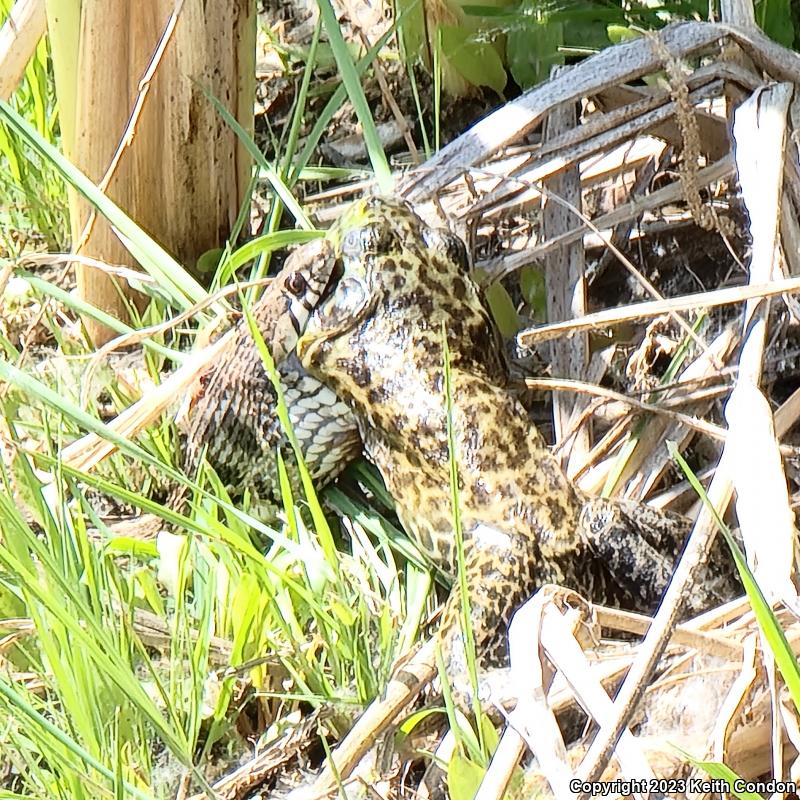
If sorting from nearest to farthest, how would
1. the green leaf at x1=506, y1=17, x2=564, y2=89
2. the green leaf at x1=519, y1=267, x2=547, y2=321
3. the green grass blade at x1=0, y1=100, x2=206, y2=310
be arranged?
the green grass blade at x1=0, y1=100, x2=206, y2=310 → the green leaf at x1=519, y1=267, x2=547, y2=321 → the green leaf at x1=506, y1=17, x2=564, y2=89

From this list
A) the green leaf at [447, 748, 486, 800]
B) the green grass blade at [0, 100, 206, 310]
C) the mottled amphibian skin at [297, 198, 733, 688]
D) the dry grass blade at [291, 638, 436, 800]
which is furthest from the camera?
the green grass blade at [0, 100, 206, 310]

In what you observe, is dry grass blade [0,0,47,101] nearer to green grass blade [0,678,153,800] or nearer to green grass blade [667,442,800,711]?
green grass blade [0,678,153,800]

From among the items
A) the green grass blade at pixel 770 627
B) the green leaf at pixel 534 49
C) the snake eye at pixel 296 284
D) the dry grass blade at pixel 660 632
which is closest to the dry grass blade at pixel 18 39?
the snake eye at pixel 296 284

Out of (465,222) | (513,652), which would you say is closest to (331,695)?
(513,652)

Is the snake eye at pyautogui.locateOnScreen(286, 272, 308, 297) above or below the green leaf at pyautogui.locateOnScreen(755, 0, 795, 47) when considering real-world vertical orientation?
below

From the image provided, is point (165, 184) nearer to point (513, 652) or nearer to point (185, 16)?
point (185, 16)

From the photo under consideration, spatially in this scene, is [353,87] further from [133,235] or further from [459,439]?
[459,439]

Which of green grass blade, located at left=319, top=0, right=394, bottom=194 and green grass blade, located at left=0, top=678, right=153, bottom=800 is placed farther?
green grass blade, located at left=319, top=0, right=394, bottom=194

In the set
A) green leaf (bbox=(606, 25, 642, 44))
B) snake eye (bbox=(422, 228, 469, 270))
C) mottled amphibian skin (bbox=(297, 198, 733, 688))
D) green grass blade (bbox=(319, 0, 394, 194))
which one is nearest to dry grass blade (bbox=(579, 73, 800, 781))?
mottled amphibian skin (bbox=(297, 198, 733, 688))
